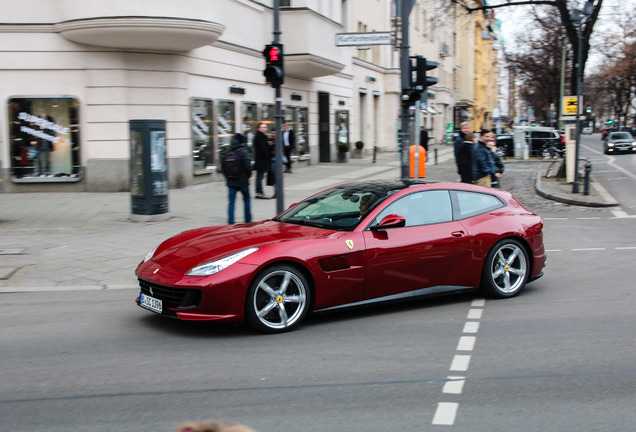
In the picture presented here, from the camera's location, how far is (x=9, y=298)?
27.0 ft

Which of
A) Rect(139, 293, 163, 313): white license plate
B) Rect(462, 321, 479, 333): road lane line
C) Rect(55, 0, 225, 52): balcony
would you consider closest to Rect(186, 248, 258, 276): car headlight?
Rect(139, 293, 163, 313): white license plate

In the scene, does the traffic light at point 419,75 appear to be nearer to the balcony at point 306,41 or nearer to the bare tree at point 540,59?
the balcony at point 306,41

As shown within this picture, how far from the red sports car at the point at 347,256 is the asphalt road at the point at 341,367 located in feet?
0.88

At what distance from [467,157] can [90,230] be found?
7312mm

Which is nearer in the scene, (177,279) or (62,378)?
(62,378)

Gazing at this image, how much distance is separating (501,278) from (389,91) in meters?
40.4

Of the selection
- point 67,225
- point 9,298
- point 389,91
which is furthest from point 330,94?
point 9,298

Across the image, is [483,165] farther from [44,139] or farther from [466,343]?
[44,139]

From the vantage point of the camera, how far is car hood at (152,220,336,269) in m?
6.40

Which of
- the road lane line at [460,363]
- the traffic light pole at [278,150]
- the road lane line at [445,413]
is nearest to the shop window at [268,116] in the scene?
the traffic light pole at [278,150]

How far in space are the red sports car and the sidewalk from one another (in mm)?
2627

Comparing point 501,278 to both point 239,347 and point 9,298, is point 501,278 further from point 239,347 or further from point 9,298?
point 9,298

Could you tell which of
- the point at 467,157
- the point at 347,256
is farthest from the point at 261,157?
the point at 347,256

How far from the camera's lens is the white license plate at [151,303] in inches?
250
